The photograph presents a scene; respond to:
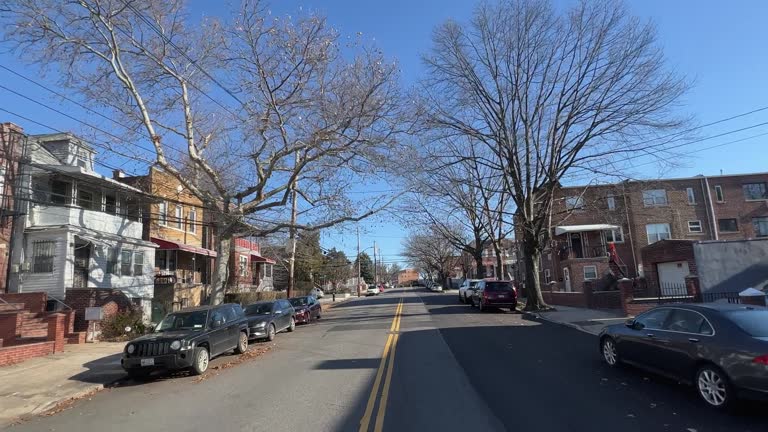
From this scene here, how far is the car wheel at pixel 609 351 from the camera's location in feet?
31.9

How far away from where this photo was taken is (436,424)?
6434mm

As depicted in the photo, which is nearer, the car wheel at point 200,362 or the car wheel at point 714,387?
the car wheel at point 714,387

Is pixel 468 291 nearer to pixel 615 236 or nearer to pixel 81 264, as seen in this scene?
pixel 615 236

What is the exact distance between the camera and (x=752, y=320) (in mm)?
7141

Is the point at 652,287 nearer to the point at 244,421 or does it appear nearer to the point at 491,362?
the point at 491,362

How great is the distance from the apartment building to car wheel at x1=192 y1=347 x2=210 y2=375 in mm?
32399

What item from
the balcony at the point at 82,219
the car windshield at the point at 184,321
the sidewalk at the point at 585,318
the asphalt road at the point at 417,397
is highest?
the balcony at the point at 82,219

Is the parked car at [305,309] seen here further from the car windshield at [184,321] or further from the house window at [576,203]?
the house window at [576,203]

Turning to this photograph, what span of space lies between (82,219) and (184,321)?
42.7ft

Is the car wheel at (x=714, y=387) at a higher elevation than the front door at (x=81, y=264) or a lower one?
lower

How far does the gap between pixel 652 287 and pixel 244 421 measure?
97.3ft

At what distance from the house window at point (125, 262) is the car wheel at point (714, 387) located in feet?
80.8

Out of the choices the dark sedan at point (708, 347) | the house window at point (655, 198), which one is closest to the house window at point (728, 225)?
the house window at point (655, 198)

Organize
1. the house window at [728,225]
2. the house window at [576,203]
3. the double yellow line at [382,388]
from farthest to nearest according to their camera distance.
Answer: the house window at [728,225] → the house window at [576,203] → the double yellow line at [382,388]
